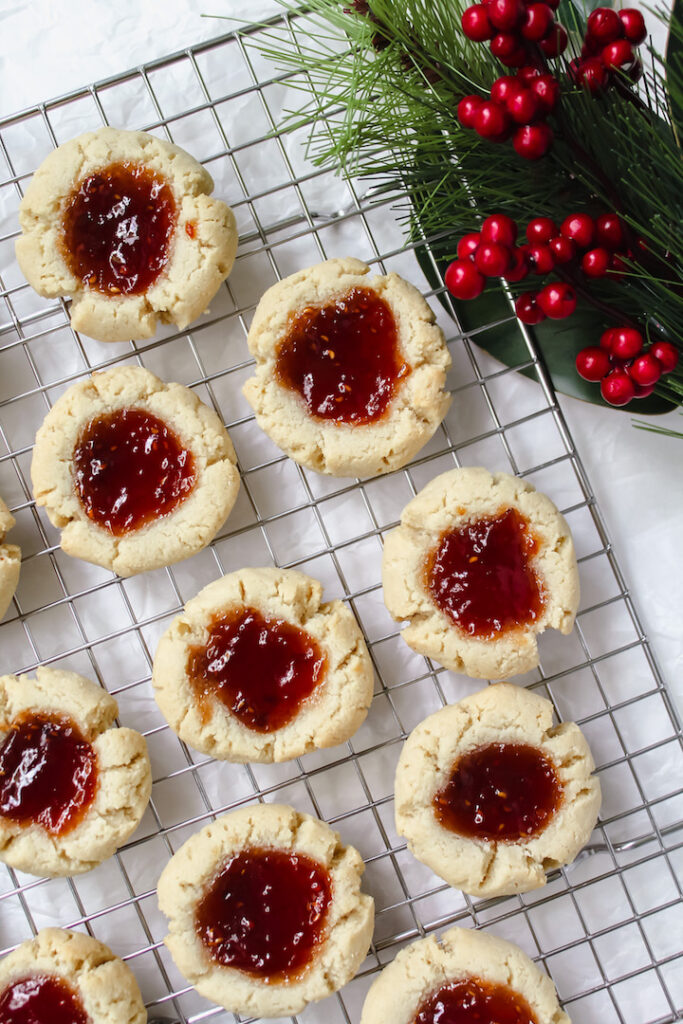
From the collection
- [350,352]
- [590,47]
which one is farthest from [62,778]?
[590,47]

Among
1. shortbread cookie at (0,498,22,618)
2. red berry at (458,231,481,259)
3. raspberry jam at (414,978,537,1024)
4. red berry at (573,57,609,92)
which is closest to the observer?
red berry at (573,57,609,92)

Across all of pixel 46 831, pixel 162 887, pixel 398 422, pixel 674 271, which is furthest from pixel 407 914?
pixel 674 271

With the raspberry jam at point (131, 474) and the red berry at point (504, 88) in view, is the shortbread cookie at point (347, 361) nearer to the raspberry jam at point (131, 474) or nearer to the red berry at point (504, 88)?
the raspberry jam at point (131, 474)

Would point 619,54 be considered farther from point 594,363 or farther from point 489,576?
point 489,576

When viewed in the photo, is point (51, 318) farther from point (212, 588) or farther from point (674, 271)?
point (674, 271)

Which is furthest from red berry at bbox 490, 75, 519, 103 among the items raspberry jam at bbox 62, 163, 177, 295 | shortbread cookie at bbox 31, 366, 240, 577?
shortbread cookie at bbox 31, 366, 240, 577

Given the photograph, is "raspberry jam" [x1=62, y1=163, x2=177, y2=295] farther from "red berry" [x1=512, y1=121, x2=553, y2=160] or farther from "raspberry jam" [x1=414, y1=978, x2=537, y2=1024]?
"raspberry jam" [x1=414, y1=978, x2=537, y2=1024]
